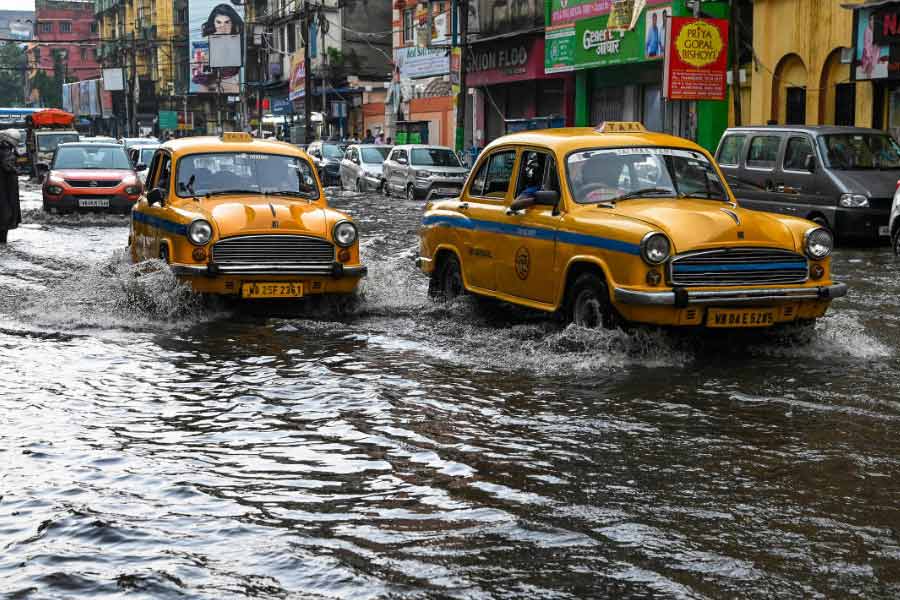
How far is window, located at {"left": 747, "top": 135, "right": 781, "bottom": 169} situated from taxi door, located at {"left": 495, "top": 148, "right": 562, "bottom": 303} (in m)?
10.1

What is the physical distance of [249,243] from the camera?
11703mm

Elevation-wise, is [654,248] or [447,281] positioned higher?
[654,248]

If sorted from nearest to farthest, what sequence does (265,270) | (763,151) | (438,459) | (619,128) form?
1. (438,459)
2. (619,128)
3. (265,270)
4. (763,151)

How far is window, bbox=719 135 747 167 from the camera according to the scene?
2072cm

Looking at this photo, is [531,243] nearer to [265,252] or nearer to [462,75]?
[265,252]

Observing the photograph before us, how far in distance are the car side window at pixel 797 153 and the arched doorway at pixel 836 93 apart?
8934 millimetres

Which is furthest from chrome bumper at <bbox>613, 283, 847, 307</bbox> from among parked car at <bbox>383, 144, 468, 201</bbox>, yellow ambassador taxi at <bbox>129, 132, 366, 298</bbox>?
parked car at <bbox>383, 144, 468, 201</bbox>

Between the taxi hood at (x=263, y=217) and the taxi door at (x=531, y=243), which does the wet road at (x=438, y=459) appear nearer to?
the taxi door at (x=531, y=243)

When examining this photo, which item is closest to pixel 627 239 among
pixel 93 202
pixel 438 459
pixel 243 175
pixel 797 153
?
pixel 438 459

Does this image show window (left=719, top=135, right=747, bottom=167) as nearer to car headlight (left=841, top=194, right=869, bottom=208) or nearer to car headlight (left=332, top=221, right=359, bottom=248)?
car headlight (left=841, top=194, right=869, bottom=208)

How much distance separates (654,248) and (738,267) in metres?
0.66

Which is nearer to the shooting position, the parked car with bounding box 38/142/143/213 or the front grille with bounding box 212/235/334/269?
the front grille with bounding box 212/235/334/269

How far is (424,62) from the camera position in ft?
173

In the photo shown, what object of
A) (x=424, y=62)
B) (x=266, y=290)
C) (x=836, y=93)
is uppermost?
(x=424, y=62)
